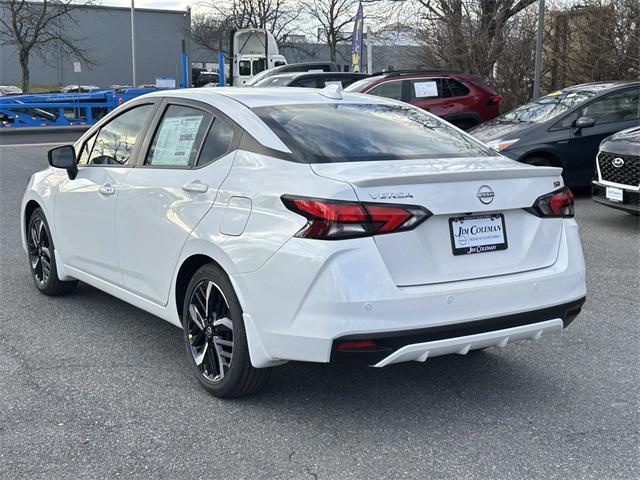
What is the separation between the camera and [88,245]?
501cm

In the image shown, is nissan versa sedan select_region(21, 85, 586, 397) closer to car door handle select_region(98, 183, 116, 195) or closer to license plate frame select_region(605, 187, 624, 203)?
car door handle select_region(98, 183, 116, 195)

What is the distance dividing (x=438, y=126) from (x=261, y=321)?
183cm

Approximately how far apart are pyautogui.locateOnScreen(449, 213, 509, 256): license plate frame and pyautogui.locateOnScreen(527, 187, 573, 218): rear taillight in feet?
0.76

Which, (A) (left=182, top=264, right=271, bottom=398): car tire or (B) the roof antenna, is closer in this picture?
(A) (left=182, top=264, right=271, bottom=398): car tire

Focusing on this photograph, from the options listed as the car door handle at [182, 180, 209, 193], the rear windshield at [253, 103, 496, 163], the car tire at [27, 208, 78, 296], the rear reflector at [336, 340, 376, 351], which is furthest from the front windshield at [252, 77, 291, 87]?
the rear reflector at [336, 340, 376, 351]

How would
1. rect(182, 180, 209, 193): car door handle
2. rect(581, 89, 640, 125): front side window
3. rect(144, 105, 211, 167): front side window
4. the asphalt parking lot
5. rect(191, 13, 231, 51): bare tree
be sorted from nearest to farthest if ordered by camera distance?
the asphalt parking lot, rect(182, 180, 209, 193): car door handle, rect(144, 105, 211, 167): front side window, rect(581, 89, 640, 125): front side window, rect(191, 13, 231, 51): bare tree

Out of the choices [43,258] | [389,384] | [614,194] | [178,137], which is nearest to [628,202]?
[614,194]

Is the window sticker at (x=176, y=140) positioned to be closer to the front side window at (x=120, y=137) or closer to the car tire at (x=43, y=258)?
the front side window at (x=120, y=137)

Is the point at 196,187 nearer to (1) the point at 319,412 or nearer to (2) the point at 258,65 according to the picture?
(1) the point at 319,412

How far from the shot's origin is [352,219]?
321 centimetres

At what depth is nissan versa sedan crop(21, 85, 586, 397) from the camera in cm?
323

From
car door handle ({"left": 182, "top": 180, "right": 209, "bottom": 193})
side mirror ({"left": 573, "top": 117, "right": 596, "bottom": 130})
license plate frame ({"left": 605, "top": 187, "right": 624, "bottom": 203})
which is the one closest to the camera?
car door handle ({"left": 182, "top": 180, "right": 209, "bottom": 193})

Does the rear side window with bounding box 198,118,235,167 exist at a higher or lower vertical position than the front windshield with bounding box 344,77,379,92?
lower

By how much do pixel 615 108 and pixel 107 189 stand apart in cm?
818
